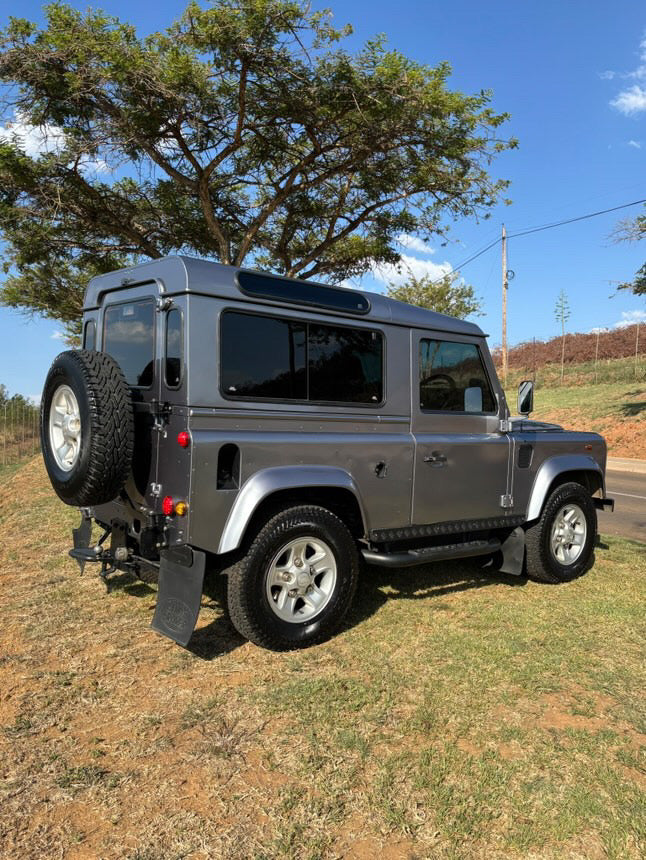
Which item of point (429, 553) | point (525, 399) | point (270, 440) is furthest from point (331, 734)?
point (525, 399)

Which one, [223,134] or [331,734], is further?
[223,134]

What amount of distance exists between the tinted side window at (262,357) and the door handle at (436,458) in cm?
115

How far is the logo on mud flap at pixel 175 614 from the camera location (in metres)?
3.55

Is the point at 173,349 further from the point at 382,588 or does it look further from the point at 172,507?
the point at 382,588

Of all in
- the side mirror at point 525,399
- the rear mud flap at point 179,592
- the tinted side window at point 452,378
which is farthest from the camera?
the side mirror at point 525,399

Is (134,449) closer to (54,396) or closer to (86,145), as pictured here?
(54,396)

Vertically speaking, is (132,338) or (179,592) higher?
(132,338)

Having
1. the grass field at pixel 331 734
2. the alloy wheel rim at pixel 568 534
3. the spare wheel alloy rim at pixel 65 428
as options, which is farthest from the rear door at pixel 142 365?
the alloy wheel rim at pixel 568 534

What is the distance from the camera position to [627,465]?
17031 millimetres

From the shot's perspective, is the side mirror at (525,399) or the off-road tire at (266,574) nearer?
the off-road tire at (266,574)

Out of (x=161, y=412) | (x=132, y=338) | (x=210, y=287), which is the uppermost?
(x=210, y=287)

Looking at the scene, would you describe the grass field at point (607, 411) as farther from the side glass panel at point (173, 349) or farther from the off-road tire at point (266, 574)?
the side glass panel at point (173, 349)

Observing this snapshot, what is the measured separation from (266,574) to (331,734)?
3.53 ft

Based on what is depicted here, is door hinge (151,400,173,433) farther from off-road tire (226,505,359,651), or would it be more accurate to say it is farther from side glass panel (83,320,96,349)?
side glass panel (83,320,96,349)
